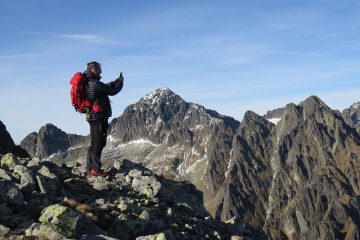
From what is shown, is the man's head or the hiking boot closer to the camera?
the man's head

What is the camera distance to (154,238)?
641 inches

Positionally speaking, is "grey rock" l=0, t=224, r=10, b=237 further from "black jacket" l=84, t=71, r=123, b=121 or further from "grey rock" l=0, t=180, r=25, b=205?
"black jacket" l=84, t=71, r=123, b=121

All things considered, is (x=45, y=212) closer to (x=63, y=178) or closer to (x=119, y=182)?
(x=63, y=178)

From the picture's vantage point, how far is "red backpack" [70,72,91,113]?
2252 cm

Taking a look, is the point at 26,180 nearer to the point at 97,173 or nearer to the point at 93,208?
the point at 93,208

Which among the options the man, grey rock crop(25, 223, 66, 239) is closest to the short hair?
the man

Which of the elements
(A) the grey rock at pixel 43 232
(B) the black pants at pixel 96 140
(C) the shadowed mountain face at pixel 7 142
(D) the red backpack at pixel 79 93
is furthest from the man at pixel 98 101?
(C) the shadowed mountain face at pixel 7 142

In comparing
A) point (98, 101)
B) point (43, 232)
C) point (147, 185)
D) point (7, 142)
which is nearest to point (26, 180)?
point (98, 101)

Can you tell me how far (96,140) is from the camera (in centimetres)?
2456

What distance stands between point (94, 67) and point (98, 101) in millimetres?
1722

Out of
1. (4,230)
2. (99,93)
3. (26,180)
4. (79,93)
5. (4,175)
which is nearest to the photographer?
(4,230)

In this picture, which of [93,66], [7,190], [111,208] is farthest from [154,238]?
[93,66]

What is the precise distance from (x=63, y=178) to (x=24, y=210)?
23.4 feet

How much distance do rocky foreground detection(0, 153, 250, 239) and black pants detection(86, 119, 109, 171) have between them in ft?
3.28
